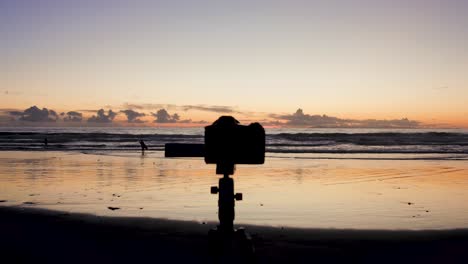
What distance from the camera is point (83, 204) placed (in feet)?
42.2

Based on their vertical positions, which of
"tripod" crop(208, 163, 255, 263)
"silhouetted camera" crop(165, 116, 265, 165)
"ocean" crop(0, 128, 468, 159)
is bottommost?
"ocean" crop(0, 128, 468, 159)

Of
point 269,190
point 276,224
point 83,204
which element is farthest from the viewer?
point 269,190

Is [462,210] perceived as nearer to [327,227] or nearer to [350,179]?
[327,227]

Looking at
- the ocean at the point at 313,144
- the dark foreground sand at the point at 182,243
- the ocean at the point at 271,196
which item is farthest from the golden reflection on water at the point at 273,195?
the ocean at the point at 313,144

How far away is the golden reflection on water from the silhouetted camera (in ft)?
17.3

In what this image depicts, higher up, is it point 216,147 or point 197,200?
point 216,147

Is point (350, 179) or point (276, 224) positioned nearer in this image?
point (276, 224)

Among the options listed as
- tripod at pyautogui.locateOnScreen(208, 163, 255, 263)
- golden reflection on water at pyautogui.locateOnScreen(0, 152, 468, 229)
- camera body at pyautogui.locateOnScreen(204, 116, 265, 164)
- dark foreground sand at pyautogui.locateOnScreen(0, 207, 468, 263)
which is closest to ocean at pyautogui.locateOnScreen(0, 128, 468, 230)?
golden reflection on water at pyautogui.locateOnScreen(0, 152, 468, 229)

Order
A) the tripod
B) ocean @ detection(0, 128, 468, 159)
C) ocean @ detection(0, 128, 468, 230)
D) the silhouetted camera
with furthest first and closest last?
ocean @ detection(0, 128, 468, 159) < ocean @ detection(0, 128, 468, 230) < the tripod < the silhouetted camera

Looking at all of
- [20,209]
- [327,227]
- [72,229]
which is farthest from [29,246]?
[327,227]

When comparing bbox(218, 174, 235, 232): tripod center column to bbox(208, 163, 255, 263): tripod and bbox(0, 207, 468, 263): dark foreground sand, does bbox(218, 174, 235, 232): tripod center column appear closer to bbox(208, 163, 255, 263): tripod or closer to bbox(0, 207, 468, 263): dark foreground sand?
bbox(208, 163, 255, 263): tripod

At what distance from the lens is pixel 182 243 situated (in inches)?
332

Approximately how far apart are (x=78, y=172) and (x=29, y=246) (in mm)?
14017

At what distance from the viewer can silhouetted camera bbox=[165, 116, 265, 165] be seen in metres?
5.29
